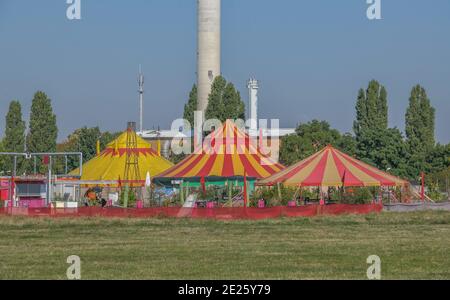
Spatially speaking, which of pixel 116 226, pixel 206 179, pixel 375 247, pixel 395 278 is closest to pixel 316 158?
pixel 206 179

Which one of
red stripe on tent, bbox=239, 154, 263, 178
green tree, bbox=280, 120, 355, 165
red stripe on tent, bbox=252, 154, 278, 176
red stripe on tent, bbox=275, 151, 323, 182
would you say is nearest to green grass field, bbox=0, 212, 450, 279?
red stripe on tent, bbox=275, 151, 323, 182

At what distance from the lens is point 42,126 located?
101438mm

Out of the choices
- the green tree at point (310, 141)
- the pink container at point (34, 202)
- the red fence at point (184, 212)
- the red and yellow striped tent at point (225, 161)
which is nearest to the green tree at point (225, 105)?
the green tree at point (310, 141)

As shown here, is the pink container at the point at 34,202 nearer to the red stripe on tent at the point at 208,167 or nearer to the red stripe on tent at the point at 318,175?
the red stripe on tent at the point at 208,167

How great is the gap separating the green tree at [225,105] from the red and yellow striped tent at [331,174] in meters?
45.9

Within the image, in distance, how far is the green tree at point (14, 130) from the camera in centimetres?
10194

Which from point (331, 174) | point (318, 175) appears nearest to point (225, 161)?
point (318, 175)

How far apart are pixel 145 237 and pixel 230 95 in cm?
6900

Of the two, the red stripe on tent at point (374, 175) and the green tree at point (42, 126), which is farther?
the green tree at point (42, 126)

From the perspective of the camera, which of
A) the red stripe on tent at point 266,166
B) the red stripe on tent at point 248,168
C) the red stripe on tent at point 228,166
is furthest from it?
the red stripe on tent at point 266,166

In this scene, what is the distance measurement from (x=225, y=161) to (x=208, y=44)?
Result: 55.3m

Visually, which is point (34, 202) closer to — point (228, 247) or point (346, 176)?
point (346, 176)

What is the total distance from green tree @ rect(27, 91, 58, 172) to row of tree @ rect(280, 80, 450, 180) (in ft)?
64.3
